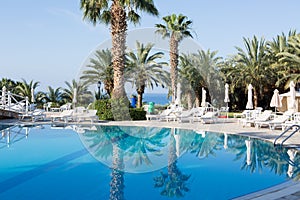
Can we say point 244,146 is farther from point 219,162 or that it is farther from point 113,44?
point 113,44

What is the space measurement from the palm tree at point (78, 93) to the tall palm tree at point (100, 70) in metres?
0.74

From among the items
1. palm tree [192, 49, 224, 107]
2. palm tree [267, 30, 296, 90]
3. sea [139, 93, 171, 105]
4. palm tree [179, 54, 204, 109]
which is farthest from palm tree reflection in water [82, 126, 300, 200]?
palm tree [267, 30, 296, 90]

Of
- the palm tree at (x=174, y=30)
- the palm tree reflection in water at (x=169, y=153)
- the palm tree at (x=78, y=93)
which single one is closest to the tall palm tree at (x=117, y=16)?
the palm tree reflection in water at (x=169, y=153)

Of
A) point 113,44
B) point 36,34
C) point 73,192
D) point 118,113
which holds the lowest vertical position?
point 73,192

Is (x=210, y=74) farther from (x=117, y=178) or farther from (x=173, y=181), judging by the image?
(x=117, y=178)

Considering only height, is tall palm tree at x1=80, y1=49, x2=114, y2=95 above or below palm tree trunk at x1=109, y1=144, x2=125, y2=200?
above

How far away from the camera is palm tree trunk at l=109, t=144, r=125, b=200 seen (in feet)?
19.0

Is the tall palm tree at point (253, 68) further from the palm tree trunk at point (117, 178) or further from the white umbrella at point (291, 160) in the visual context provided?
the palm tree trunk at point (117, 178)

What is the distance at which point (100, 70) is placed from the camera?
26.9 meters

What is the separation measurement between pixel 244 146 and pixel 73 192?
6.75 m

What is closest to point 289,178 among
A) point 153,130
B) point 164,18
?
point 153,130

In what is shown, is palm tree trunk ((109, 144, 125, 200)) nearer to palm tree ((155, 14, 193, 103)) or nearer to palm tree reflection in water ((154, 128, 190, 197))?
palm tree reflection in water ((154, 128, 190, 197))

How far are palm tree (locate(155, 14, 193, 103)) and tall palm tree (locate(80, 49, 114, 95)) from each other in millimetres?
5183

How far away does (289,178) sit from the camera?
6637 millimetres
